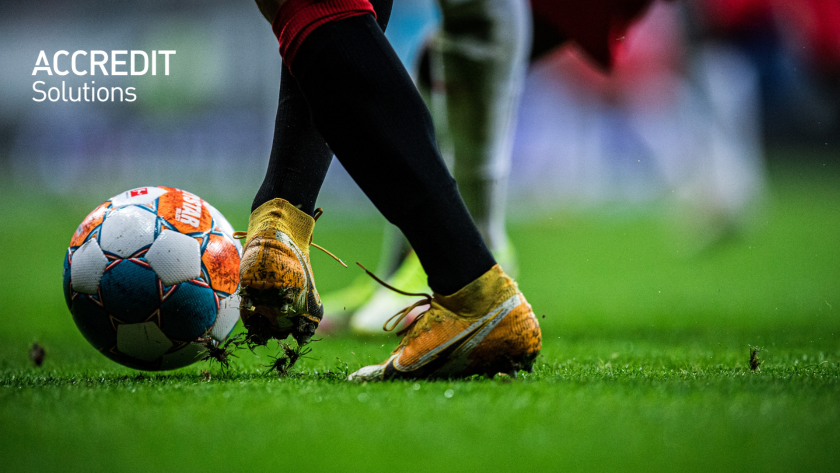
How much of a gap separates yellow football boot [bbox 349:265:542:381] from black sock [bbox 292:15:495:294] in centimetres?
3

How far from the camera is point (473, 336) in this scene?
1412mm

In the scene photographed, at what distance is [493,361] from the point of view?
4.71 feet

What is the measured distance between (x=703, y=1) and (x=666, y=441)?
885cm

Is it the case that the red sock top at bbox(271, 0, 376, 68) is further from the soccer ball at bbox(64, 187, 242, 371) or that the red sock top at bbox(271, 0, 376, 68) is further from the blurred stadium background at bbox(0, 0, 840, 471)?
the blurred stadium background at bbox(0, 0, 840, 471)

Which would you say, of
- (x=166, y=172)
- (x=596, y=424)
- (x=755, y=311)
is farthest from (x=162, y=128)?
(x=596, y=424)

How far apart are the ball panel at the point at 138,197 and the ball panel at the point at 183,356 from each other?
0.35m

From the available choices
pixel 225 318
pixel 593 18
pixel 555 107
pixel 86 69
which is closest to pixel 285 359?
pixel 225 318

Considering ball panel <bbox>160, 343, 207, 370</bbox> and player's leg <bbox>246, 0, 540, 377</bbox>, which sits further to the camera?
ball panel <bbox>160, 343, 207, 370</bbox>

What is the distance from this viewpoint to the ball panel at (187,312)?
5.41 ft

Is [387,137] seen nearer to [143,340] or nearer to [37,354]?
[143,340]

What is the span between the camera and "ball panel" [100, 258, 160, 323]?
5.38ft

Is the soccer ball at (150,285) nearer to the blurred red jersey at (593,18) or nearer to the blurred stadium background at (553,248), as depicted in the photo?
the blurred stadium background at (553,248)

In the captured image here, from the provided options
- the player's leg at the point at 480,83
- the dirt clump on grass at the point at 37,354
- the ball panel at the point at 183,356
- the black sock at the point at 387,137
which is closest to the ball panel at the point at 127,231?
the ball panel at the point at 183,356

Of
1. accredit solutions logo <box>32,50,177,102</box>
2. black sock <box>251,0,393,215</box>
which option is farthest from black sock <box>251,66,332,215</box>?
accredit solutions logo <box>32,50,177,102</box>
